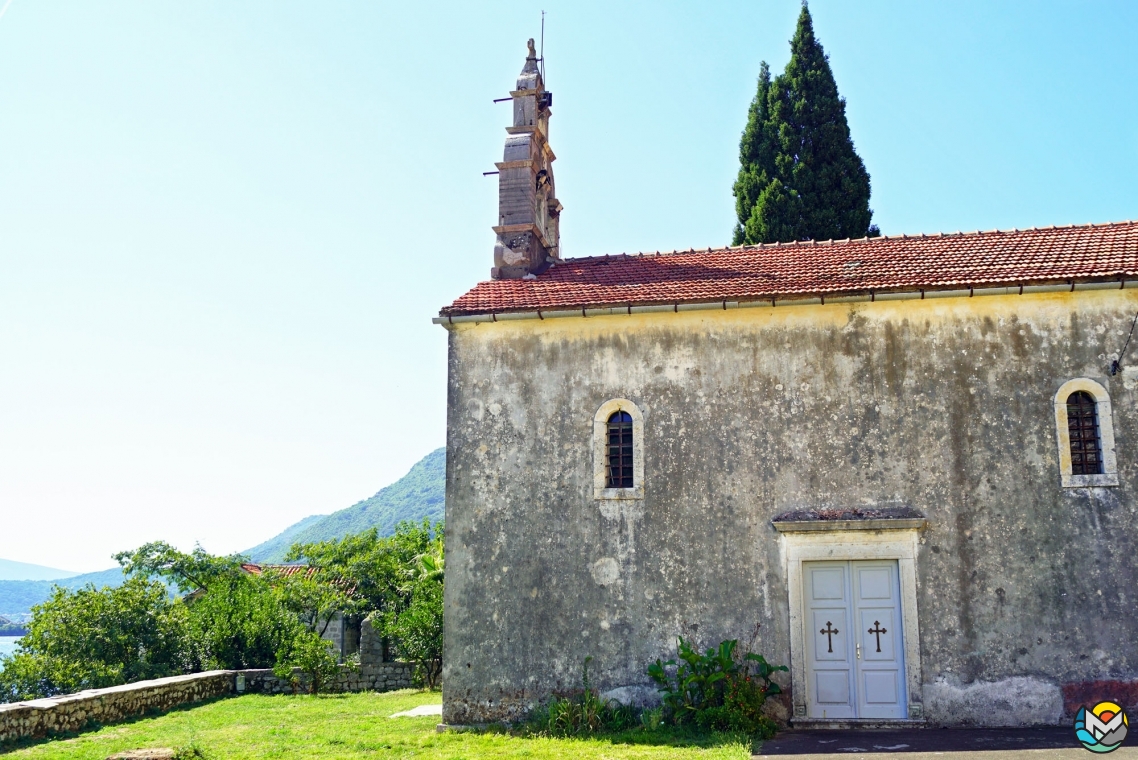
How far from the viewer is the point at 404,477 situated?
168m

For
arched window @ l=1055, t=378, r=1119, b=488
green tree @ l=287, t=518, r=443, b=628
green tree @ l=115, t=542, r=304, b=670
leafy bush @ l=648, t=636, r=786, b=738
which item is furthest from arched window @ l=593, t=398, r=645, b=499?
green tree @ l=115, t=542, r=304, b=670

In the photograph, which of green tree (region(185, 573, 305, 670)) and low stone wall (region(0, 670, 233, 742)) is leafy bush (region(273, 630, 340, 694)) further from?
low stone wall (region(0, 670, 233, 742))

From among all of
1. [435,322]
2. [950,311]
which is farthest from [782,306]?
[435,322]

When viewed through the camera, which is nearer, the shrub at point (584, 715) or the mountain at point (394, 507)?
the shrub at point (584, 715)

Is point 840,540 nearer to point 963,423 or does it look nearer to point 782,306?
point 963,423

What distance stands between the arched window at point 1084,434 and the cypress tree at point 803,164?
510 inches

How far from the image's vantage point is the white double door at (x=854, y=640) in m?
12.9

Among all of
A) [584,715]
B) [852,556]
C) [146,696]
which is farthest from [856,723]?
[146,696]

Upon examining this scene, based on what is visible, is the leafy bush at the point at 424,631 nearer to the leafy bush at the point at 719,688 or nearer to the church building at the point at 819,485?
the church building at the point at 819,485

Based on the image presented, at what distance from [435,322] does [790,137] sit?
15.9m

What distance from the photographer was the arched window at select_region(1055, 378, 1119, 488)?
1288 centimetres

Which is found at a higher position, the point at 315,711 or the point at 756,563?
the point at 756,563

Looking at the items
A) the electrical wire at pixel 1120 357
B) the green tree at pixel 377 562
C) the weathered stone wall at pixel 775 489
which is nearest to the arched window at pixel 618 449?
the weathered stone wall at pixel 775 489

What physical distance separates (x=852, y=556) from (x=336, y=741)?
737 cm
